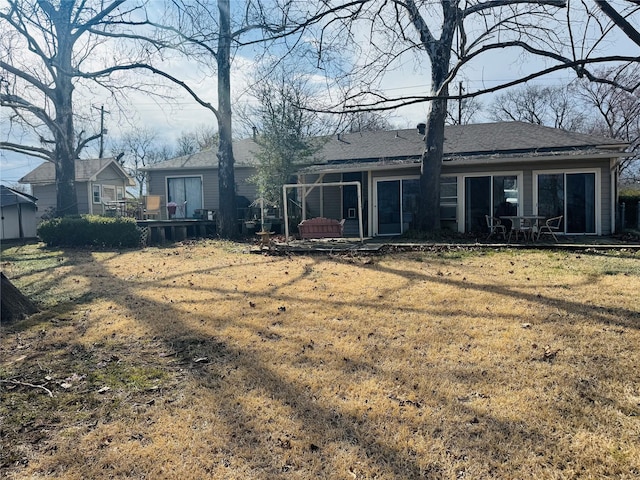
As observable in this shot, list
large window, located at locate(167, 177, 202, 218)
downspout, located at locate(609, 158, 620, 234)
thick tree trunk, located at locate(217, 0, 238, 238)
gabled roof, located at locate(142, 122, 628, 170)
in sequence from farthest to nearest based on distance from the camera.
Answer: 1. large window, located at locate(167, 177, 202, 218)
2. thick tree trunk, located at locate(217, 0, 238, 238)
3. gabled roof, located at locate(142, 122, 628, 170)
4. downspout, located at locate(609, 158, 620, 234)

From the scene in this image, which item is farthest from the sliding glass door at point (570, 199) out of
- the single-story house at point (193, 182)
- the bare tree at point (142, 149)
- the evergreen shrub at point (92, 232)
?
the bare tree at point (142, 149)

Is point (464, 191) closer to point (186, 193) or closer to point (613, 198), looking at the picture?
point (613, 198)

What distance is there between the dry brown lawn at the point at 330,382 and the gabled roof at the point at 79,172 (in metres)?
20.5

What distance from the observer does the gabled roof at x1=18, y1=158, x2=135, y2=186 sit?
24016 mm

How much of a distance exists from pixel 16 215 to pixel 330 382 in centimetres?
1941

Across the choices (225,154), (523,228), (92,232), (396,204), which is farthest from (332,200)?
(92,232)

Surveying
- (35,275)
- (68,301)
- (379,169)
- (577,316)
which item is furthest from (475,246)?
(35,275)

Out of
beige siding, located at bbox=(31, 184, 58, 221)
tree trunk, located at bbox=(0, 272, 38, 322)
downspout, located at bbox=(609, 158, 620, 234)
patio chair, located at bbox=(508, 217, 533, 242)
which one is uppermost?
beige siding, located at bbox=(31, 184, 58, 221)

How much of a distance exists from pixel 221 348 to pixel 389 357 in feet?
5.38

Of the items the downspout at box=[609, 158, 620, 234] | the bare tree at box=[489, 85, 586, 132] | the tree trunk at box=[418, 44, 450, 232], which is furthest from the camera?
the bare tree at box=[489, 85, 586, 132]

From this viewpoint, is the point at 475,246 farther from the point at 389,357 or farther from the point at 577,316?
the point at 389,357

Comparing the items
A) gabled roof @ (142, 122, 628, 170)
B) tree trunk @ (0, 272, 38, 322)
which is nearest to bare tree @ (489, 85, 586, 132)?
gabled roof @ (142, 122, 628, 170)

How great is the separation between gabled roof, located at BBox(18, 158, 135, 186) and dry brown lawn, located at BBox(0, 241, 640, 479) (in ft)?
67.2

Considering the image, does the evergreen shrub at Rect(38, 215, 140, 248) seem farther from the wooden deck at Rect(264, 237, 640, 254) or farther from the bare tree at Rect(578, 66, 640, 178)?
the bare tree at Rect(578, 66, 640, 178)
